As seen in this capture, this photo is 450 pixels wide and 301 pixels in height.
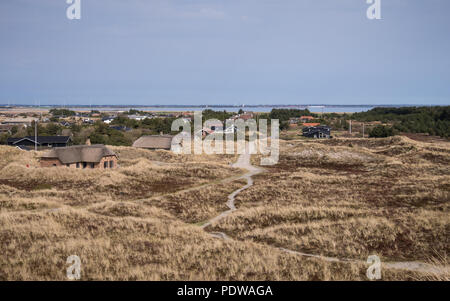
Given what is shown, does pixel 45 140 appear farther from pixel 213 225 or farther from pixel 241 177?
pixel 213 225

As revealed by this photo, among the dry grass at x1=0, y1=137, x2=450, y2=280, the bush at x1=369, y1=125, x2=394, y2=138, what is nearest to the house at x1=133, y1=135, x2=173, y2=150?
the dry grass at x1=0, y1=137, x2=450, y2=280

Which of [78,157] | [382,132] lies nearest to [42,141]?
[78,157]

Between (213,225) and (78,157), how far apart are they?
30107 mm

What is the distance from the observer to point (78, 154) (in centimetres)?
4647

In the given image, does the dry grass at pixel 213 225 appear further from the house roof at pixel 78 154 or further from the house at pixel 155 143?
the house at pixel 155 143

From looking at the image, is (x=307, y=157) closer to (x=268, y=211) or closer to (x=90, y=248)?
(x=268, y=211)

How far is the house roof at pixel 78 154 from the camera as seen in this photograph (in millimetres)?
45275

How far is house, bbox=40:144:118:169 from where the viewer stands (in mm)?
45000

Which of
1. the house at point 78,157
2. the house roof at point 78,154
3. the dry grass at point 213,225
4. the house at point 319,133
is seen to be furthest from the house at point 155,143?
the house at point 319,133

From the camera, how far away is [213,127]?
113750 mm

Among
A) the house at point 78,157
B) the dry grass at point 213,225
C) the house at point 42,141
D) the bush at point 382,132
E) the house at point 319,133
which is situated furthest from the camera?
the house at point 319,133

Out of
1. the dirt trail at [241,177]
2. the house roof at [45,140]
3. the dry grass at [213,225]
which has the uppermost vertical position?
the house roof at [45,140]

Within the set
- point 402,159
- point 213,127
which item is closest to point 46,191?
point 402,159
